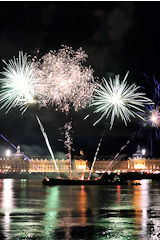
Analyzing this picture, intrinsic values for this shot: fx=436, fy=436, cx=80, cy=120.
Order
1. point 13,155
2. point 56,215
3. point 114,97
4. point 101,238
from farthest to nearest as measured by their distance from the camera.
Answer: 1. point 13,155
2. point 114,97
3. point 56,215
4. point 101,238

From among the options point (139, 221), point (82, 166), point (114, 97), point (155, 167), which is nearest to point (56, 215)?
point (139, 221)

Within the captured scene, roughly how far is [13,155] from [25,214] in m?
175

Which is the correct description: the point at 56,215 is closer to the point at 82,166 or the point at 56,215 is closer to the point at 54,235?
the point at 54,235

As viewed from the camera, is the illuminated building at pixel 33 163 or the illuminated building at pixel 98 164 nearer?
the illuminated building at pixel 33 163

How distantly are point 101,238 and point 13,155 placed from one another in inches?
7156

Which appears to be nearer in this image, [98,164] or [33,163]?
[33,163]

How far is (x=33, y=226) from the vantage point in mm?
15117

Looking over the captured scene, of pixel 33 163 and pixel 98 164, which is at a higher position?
pixel 33 163

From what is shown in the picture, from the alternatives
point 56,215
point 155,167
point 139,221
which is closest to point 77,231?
point 139,221

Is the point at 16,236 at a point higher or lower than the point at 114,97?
lower

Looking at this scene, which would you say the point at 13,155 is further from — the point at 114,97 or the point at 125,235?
the point at 125,235

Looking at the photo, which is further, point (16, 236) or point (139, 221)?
point (139, 221)

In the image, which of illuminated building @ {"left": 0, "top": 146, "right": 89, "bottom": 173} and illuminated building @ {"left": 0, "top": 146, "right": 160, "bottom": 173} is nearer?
illuminated building @ {"left": 0, "top": 146, "right": 89, "bottom": 173}

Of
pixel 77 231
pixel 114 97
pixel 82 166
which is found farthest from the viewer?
pixel 82 166
